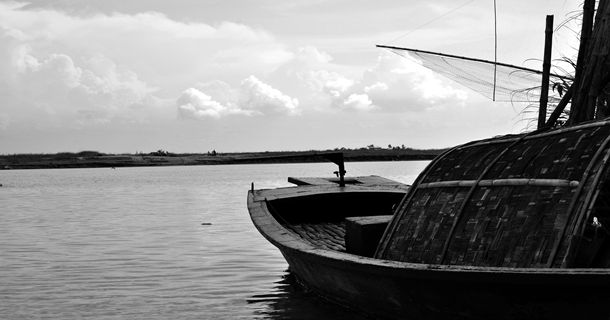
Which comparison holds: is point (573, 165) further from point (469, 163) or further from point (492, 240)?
point (469, 163)

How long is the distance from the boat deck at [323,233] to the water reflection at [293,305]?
97 cm

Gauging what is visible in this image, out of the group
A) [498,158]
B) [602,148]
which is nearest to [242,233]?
[498,158]

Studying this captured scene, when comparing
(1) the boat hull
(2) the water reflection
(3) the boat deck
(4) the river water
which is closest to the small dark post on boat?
(1) the boat hull

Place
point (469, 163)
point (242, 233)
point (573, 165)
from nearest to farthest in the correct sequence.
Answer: point (573, 165), point (469, 163), point (242, 233)

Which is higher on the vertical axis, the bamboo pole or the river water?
the bamboo pole

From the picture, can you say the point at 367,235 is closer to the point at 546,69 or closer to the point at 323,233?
the point at 323,233

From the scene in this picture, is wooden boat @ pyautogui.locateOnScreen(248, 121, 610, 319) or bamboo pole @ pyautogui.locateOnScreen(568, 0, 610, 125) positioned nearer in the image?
wooden boat @ pyautogui.locateOnScreen(248, 121, 610, 319)

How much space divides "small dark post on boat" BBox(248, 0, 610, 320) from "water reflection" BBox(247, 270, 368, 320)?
1.25 ft

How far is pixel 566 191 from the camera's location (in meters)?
8.38

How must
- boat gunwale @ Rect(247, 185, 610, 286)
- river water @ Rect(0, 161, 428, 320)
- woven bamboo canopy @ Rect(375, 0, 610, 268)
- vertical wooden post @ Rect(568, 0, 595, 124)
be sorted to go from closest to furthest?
boat gunwale @ Rect(247, 185, 610, 286) → woven bamboo canopy @ Rect(375, 0, 610, 268) → vertical wooden post @ Rect(568, 0, 595, 124) → river water @ Rect(0, 161, 428, 320)

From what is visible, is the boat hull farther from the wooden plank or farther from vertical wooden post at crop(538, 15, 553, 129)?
the wooden plank

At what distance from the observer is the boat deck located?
A: 15.0 metres

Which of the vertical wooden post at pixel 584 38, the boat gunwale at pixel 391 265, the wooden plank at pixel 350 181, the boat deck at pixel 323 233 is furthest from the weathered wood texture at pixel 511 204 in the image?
the wooden plank at pixel 350 181

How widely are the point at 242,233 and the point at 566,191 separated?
1903cm
